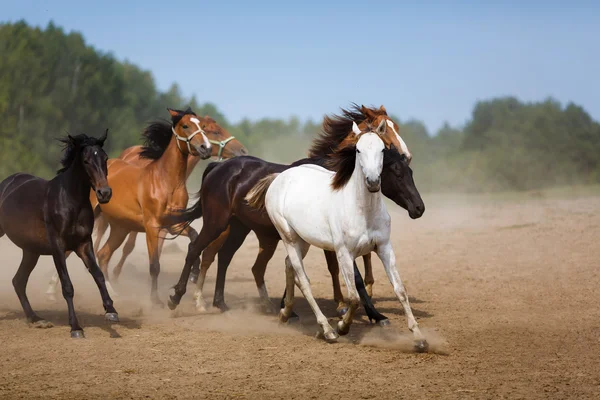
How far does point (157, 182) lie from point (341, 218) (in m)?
3.44

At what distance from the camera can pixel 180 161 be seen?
360 inches

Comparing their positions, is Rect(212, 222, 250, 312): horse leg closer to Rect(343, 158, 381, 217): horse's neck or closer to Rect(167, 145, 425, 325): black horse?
Rect(167, 145, 425, 325): black horse

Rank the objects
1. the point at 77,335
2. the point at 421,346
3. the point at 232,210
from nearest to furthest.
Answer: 1. the point at 421,346
2. the point at 77,335
3. the point at 232,210

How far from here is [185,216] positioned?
29.0 ft

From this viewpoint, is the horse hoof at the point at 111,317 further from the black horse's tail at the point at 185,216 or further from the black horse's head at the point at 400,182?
the black horse's head at the point at 400,182

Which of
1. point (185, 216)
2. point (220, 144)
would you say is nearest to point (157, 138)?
point (220, 144)

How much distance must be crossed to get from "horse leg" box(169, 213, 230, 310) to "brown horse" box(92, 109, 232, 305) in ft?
2.30

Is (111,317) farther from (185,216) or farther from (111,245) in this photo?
(111,245)

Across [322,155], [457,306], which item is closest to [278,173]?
[322,155]

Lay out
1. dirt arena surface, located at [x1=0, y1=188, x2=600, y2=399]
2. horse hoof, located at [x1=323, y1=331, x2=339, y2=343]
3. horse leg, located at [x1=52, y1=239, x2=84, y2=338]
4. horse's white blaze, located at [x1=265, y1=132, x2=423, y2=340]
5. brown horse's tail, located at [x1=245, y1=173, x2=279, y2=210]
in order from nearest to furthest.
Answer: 1. dirt arena surface, located at [x1=0, y1=188, x2=600, y2=399]
2. horse's white blaze, located at [x1=265, y1=132, x2=423, y2=340]
3. horse hoof, located at [x1=323, y1=331, x2=339, y2=343]
4. horse leg, located at [x1=52, y1=239, x2=84, y2=338]
5. brown horse's tail, located at [x1=245, y1=173, x2=279, y2=210]

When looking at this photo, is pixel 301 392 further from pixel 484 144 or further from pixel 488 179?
pixel 484 144

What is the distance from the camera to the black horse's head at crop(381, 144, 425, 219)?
23.0 ft

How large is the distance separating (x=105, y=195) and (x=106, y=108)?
28.9 m

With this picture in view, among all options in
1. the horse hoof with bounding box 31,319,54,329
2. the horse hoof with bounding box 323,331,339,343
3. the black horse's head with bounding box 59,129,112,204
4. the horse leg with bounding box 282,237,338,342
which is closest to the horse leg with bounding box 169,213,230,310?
the horse leg with bounding box 282,237,338,342
